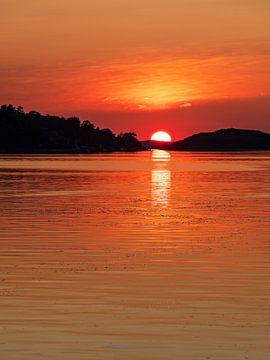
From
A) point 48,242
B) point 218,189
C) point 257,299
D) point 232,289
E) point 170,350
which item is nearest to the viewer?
point 170,350

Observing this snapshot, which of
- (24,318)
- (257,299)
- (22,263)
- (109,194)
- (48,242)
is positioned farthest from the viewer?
(109,194)

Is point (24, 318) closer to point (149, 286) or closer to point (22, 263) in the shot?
point (149, 286)

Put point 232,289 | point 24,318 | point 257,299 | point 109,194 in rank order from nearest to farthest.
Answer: point 24,318 → point 257,299 → point 232,289 → point 109,194

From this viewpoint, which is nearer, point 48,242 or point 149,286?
point 149,286

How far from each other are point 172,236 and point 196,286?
1160 centimetres

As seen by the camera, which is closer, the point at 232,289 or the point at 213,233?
the point at 232,289

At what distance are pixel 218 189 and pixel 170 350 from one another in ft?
179

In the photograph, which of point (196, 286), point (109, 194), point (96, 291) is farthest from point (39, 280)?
point (109, 194)

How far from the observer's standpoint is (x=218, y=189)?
67.3 metres

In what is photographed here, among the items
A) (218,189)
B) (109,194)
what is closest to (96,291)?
(109,194)

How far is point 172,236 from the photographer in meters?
30.5

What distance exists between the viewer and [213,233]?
31.9 meters

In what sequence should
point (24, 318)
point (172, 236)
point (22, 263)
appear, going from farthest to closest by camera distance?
point (172, 236), point (22, 263), point (24, 318)

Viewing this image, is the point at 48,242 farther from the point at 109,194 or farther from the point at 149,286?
the point at 109,194
